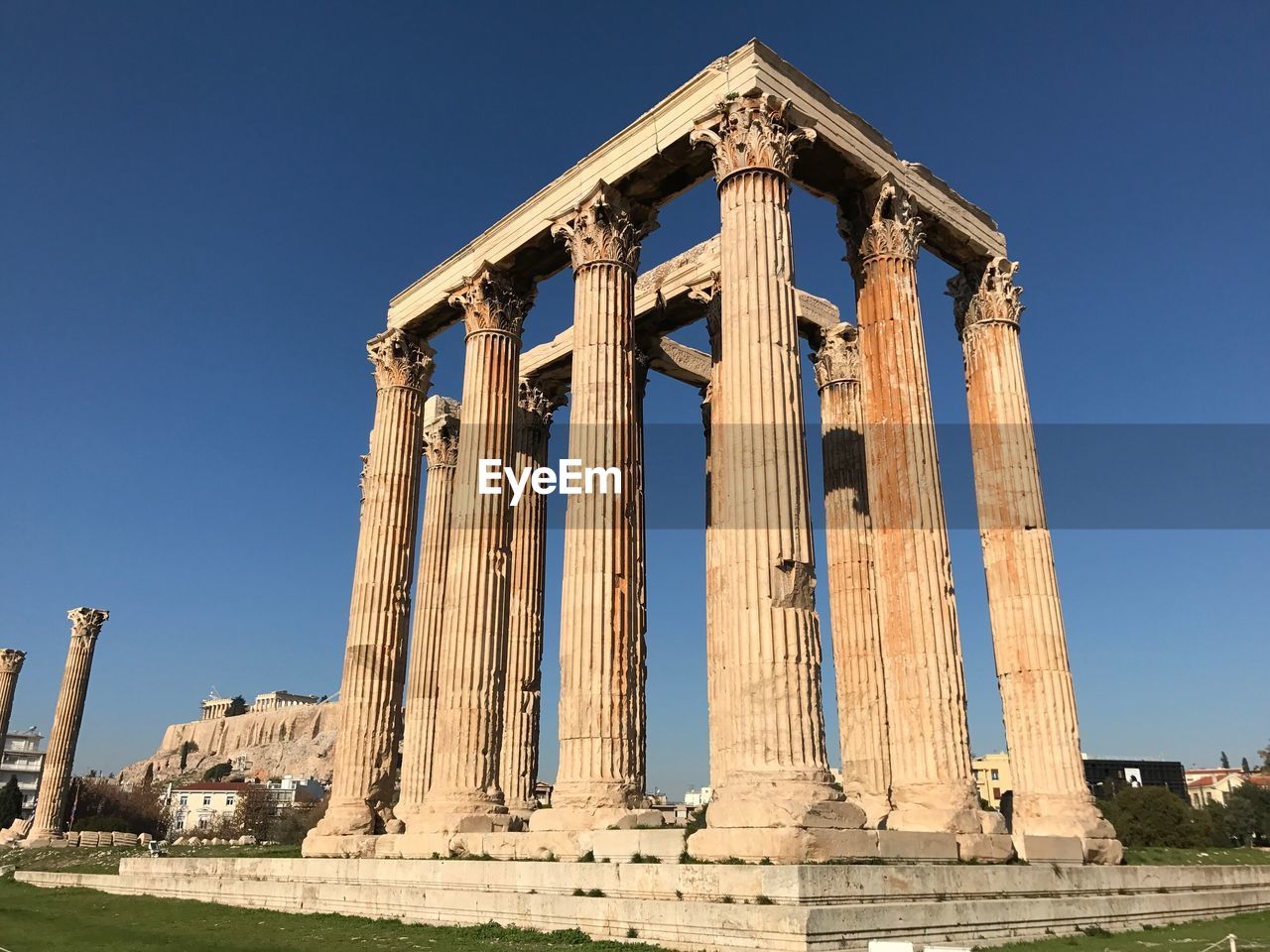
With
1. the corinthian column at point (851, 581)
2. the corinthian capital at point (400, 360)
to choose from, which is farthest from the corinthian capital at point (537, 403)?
the corinthian column at point (851, 581)

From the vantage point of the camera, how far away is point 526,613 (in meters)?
27.5

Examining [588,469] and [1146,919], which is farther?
[588,469]

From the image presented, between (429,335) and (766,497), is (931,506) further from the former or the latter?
(429,335)

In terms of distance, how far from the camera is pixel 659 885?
43.1ft

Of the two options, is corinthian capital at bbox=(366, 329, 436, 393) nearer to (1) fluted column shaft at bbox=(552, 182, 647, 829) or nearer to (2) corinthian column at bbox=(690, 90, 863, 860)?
(1) fluted column shaft at bbox=(552, 182, 647, 829)

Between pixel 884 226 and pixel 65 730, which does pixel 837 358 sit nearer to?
pixel 884 226

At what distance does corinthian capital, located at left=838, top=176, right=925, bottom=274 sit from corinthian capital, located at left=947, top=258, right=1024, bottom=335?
3568 mm

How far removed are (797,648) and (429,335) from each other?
1835cm

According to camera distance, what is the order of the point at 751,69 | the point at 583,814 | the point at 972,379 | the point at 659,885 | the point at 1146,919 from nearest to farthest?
the point at 659,885, the point at 1146,919, the point at 583,814, the point at 751,69, the point at 972,379

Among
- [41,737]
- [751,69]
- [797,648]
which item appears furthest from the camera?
[41,737]

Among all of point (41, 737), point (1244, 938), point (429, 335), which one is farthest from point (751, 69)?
point (41, 737)

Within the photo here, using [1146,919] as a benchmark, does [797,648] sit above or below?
above

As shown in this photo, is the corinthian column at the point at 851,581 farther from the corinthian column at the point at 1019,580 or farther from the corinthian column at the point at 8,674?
the corinthian column at the point at 8,674

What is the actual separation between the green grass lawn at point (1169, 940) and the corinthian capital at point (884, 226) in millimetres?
14167
